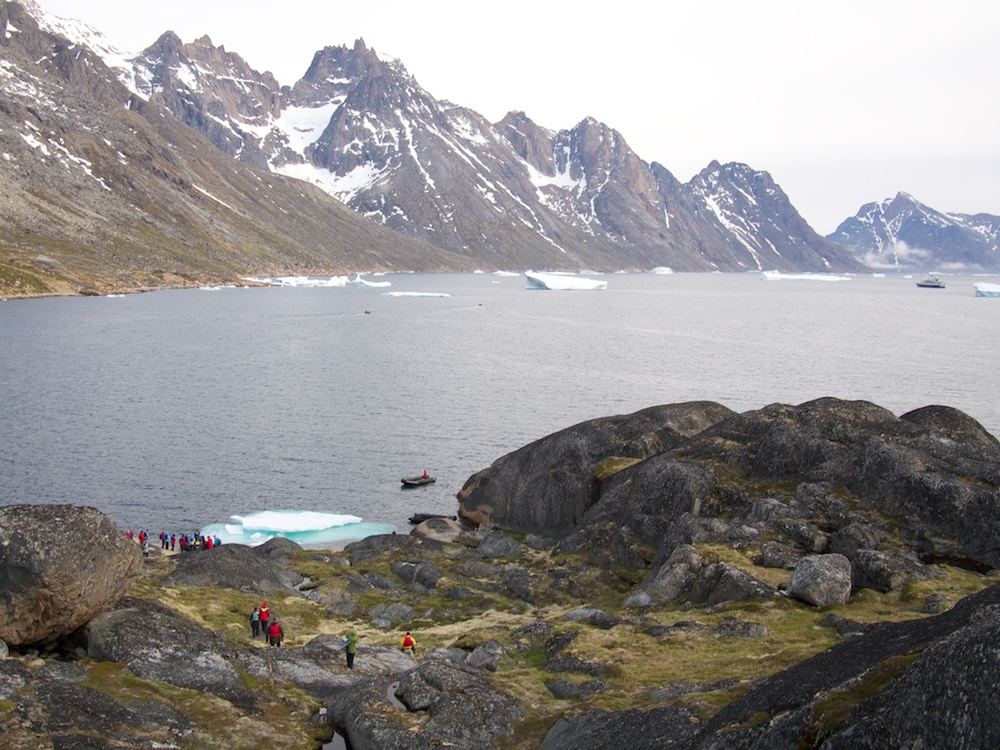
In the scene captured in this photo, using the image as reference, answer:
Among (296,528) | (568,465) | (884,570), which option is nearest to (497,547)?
(568,465)

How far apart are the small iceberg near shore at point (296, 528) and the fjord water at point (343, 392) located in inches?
77.6

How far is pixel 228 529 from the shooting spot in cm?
6319

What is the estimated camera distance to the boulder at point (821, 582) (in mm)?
36719

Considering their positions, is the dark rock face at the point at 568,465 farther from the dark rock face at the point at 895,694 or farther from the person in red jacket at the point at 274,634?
the dark rock face at the point at 895,694

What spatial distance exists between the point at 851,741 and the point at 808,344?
16025 cm

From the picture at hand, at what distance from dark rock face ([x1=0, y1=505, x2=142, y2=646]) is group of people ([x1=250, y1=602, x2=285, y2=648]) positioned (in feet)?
23.6

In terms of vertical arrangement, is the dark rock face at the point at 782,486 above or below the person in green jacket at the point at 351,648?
above

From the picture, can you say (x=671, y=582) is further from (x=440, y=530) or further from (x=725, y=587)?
(x=440, y=530)

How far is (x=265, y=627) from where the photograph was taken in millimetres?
39969

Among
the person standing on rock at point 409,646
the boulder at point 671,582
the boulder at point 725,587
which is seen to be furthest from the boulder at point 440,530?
the boulder at point 725,587

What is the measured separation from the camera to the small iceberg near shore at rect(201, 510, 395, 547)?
2453 inches

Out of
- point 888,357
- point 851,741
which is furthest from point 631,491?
point 888,357

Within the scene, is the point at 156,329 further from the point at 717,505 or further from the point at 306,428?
the point at 717,505

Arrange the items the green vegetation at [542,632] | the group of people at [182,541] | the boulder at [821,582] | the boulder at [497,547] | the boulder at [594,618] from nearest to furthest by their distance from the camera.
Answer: the green vegetation at [542,632] < the boulder at [821,582] < the boulder at [594,618] < the boulder at [497,547] < the group of people at [182,541]
